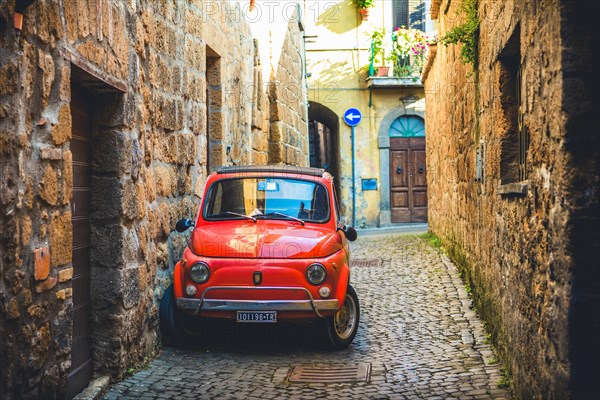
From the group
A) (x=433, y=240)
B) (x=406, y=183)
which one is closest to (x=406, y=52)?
(x=406, y=183)

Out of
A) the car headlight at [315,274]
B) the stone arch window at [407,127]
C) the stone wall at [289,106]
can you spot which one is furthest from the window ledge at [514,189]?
the stone arch window at [407,127]

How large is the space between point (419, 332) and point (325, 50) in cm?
1523

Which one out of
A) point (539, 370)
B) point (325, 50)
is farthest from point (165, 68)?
point (325, 50)

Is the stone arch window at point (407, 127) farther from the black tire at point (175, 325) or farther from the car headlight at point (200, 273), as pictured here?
the car headlight at point (200, 273)

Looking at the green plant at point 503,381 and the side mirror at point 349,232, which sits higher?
the side mirror at point 349,232

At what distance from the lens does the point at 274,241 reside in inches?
252

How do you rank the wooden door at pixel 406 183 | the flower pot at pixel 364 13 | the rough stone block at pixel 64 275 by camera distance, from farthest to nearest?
the wooden door at pixel 406 183 < the flower pot at pixel 364 13 < the rough stone block at pixel 64 275

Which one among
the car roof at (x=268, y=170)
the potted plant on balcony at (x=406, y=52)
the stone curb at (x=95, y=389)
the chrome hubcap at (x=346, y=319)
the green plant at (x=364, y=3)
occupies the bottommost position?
the stone curb at (x=95, y=389)

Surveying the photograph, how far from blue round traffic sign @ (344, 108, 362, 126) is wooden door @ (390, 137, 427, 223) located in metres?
1.21

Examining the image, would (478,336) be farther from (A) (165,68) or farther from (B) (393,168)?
(B) (393,168)

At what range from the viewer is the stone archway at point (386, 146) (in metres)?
21.5

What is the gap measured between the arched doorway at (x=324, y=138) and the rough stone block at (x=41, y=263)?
17.8m

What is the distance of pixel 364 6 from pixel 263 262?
52.3 ft

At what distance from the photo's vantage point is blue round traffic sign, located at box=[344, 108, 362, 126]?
69.9 feet
